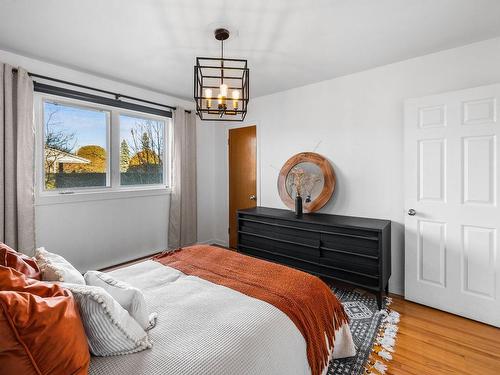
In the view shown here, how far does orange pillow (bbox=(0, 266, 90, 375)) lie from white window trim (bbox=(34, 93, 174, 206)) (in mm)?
2416

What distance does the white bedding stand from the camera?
101cm

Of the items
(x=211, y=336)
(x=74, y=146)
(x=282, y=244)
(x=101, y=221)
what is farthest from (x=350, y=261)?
(x=74, y=146)

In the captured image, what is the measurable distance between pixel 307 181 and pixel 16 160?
10.4 ft

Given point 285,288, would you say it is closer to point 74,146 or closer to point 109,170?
point 109,170

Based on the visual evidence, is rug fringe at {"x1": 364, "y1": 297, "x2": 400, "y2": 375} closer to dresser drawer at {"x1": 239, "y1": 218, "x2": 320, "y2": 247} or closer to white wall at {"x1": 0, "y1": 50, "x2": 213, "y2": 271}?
dresser drawer at {"x1": 239, "y1": 218, "x2": 320, "y2": 247}

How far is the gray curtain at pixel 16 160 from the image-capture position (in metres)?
2.51

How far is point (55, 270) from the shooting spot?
1.27 metres

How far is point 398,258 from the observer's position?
2.88 m

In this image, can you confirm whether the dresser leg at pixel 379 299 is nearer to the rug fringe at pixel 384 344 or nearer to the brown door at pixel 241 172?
the rug fringe at pixel 384 344

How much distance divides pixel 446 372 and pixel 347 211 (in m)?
1.75

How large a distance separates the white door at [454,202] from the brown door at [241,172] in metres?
2.17

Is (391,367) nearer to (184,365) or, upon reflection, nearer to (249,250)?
(184,365)

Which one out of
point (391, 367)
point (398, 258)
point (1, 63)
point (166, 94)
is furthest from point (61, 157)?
point (398, 258)

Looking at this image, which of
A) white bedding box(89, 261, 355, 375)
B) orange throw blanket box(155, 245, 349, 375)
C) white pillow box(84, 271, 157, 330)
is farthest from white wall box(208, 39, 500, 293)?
white pillow box(84, 271, 157, 330)
